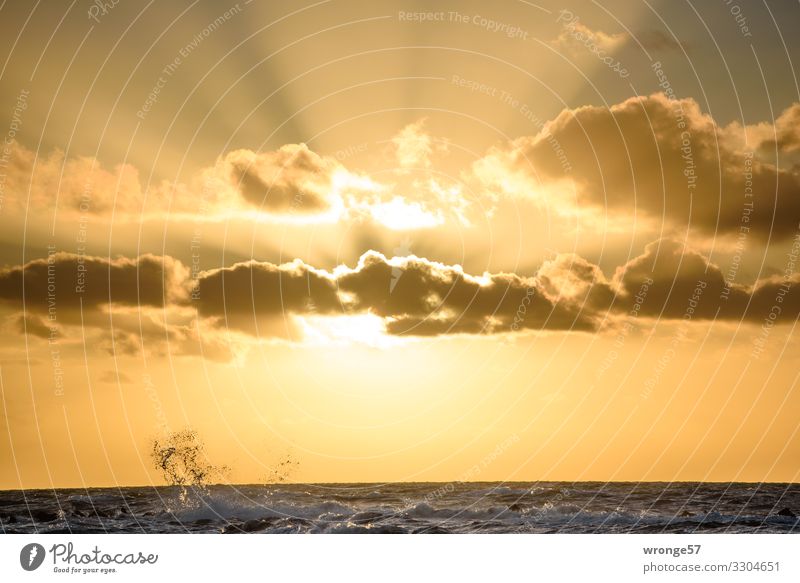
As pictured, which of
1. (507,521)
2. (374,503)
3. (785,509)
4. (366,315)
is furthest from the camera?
(785,509)

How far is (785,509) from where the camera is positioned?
6888 centimetres

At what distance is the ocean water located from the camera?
4778 cm

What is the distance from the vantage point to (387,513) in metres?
54.1

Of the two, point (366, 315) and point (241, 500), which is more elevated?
point (366, 315)

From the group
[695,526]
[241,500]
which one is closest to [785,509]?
[695,526]

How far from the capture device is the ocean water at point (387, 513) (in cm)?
4778
